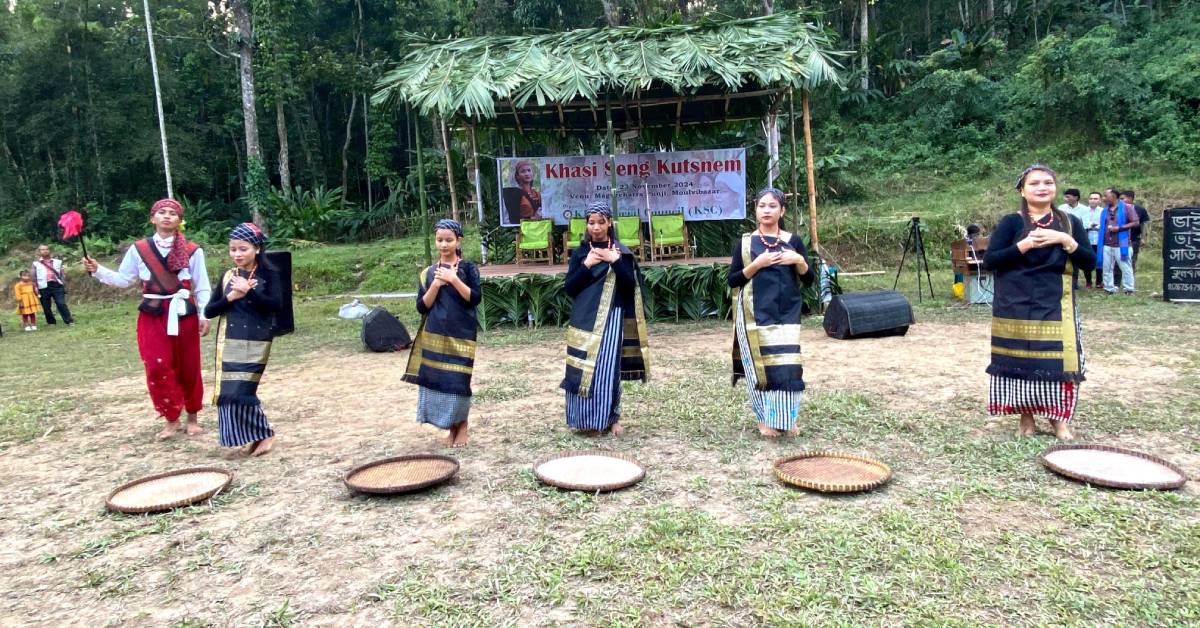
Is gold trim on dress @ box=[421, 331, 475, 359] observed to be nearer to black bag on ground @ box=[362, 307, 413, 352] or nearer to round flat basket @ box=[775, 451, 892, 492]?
round flat basket @ box=[775, 451, 892, 492]

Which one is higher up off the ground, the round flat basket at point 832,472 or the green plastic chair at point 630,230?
the green plastic chair at point 630,230

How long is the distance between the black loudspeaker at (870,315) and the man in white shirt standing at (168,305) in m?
6.12

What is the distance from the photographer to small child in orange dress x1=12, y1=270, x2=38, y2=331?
1238 cm

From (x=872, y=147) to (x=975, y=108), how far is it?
2845 mm

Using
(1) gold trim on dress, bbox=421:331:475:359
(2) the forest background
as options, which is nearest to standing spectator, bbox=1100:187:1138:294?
(2) the forest background

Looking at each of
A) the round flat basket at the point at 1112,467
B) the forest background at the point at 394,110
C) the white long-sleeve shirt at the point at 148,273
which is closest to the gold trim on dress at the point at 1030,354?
the round flat basket at the point at 1112,467

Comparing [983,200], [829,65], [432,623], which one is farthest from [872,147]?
[432,623]

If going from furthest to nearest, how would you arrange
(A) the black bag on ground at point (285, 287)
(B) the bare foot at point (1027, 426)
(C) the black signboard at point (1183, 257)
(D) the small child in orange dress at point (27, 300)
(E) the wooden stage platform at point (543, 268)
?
(D) the small child in orange dress at point (27, 300) → (A) the black bag on ground at point (285, 287) → (E) the wooden stage platform at point (543, 268) → (C) the black signboard at point (1183, 257) → (B) the bare foot at point (1027, 426)

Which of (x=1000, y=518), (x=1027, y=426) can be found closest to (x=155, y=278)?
(x=1000, y=518)

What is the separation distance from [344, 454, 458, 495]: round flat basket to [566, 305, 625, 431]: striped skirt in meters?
1.04

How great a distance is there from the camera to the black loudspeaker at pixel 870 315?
7.95m

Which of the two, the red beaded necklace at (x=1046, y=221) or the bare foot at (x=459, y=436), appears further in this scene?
the bare foot at (x=459, y=436)

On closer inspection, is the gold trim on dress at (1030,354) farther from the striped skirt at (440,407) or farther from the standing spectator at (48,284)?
the standing spectator at (48,284)

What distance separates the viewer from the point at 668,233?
1120 centimetres
